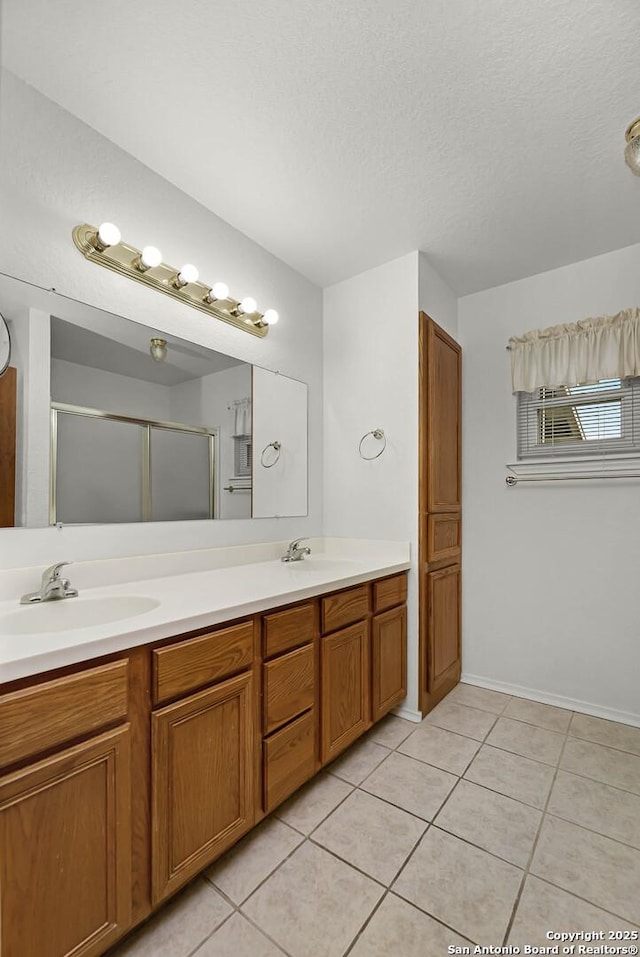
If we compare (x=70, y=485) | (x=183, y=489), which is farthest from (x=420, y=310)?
(x=70, y=485)

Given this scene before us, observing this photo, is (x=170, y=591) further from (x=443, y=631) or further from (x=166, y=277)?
(x=443, y=631)

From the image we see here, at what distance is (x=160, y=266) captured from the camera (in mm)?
1812

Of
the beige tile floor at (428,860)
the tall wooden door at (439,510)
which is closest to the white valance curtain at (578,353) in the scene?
the tall wooden door at (439,510)

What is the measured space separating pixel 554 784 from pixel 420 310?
2.26 m

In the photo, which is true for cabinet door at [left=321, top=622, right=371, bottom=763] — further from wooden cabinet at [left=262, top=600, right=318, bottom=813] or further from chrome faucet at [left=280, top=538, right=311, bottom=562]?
chrome faucet at [left=280, top=538, right=311, bottom=562]

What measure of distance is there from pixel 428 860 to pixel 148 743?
1.00 m

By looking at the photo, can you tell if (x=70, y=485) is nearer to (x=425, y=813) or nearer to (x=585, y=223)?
(x=425, y=813)

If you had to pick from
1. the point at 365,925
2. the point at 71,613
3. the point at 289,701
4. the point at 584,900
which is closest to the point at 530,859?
the point at 584,900

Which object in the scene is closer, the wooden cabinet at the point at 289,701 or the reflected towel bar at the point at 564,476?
the wooden cabinet at the point at 289,701

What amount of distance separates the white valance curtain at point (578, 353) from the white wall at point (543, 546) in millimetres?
103

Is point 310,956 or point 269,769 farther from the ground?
point 269,769

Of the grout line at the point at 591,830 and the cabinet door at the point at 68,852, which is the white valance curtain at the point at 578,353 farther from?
the cabinet door at the point at 68,852

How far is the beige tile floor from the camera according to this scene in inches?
47.0

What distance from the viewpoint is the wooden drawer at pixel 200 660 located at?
3.81 feet
